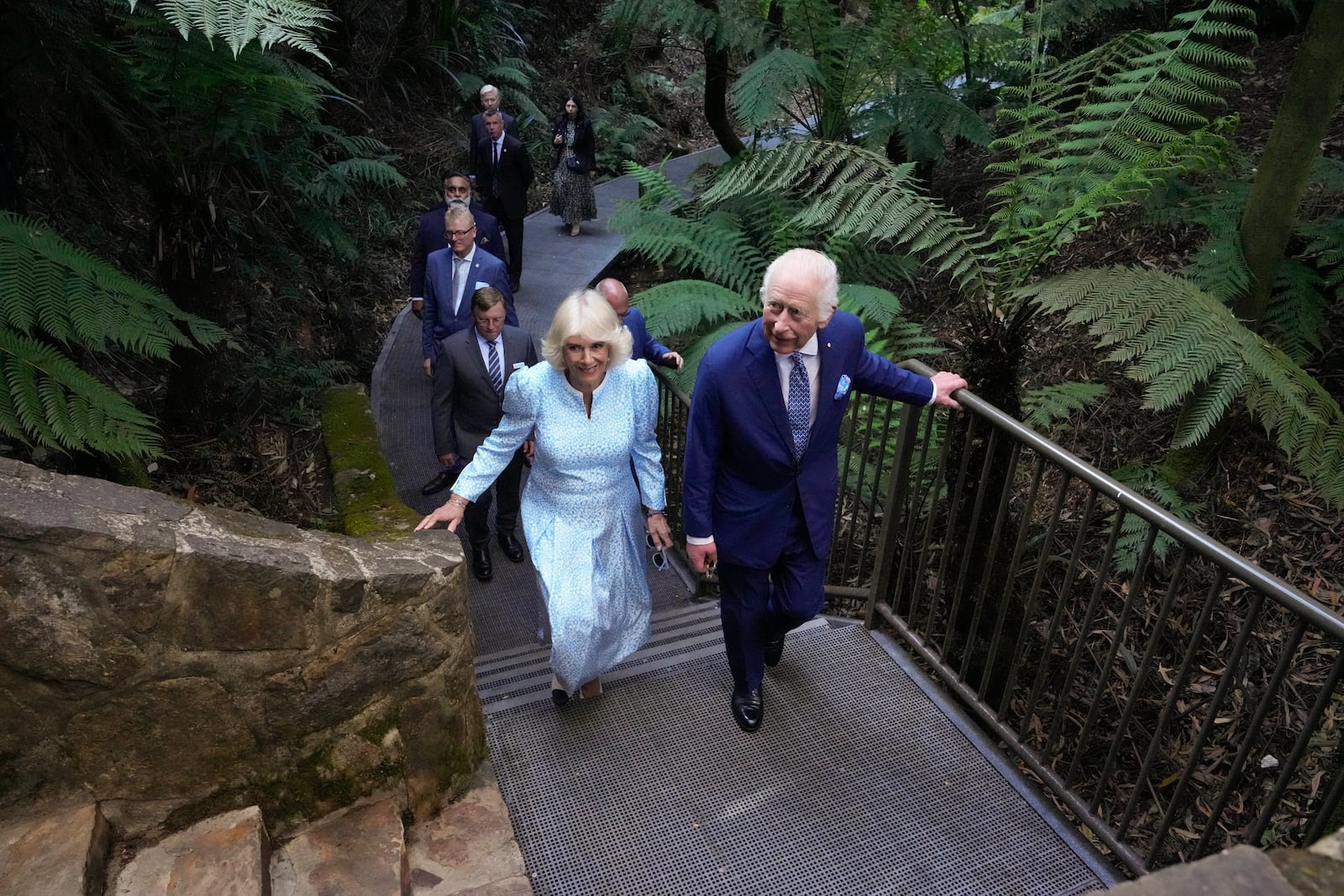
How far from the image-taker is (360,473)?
5.51 meters

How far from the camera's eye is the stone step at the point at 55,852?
2.08m

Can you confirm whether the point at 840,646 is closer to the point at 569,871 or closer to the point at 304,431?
the point at 569,871

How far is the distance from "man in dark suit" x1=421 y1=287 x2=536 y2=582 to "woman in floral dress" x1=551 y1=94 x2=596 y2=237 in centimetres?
566

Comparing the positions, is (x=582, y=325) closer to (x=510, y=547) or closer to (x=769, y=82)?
(x=510, y=547)

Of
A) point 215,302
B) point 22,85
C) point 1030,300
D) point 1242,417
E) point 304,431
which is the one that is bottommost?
point 304,431

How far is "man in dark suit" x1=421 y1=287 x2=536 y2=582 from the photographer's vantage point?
451 cm

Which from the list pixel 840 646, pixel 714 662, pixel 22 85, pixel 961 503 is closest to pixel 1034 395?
pixel 961 503

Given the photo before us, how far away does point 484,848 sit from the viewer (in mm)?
2635

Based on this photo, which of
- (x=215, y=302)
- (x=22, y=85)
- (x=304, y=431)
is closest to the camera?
(x=22, y=85)

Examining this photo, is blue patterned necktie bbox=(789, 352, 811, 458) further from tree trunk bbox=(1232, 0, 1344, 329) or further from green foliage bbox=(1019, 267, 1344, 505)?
tree trunk bbox=(1232, 0, 1344, 329)

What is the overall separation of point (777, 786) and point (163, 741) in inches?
67.6

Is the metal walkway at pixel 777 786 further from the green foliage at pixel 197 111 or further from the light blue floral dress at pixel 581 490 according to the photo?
the green foliage at pixel 197 111

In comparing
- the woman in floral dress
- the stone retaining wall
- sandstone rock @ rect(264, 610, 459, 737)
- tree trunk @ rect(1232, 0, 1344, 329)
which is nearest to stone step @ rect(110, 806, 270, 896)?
the stone retaining wall

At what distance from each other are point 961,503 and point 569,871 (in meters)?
2.18
